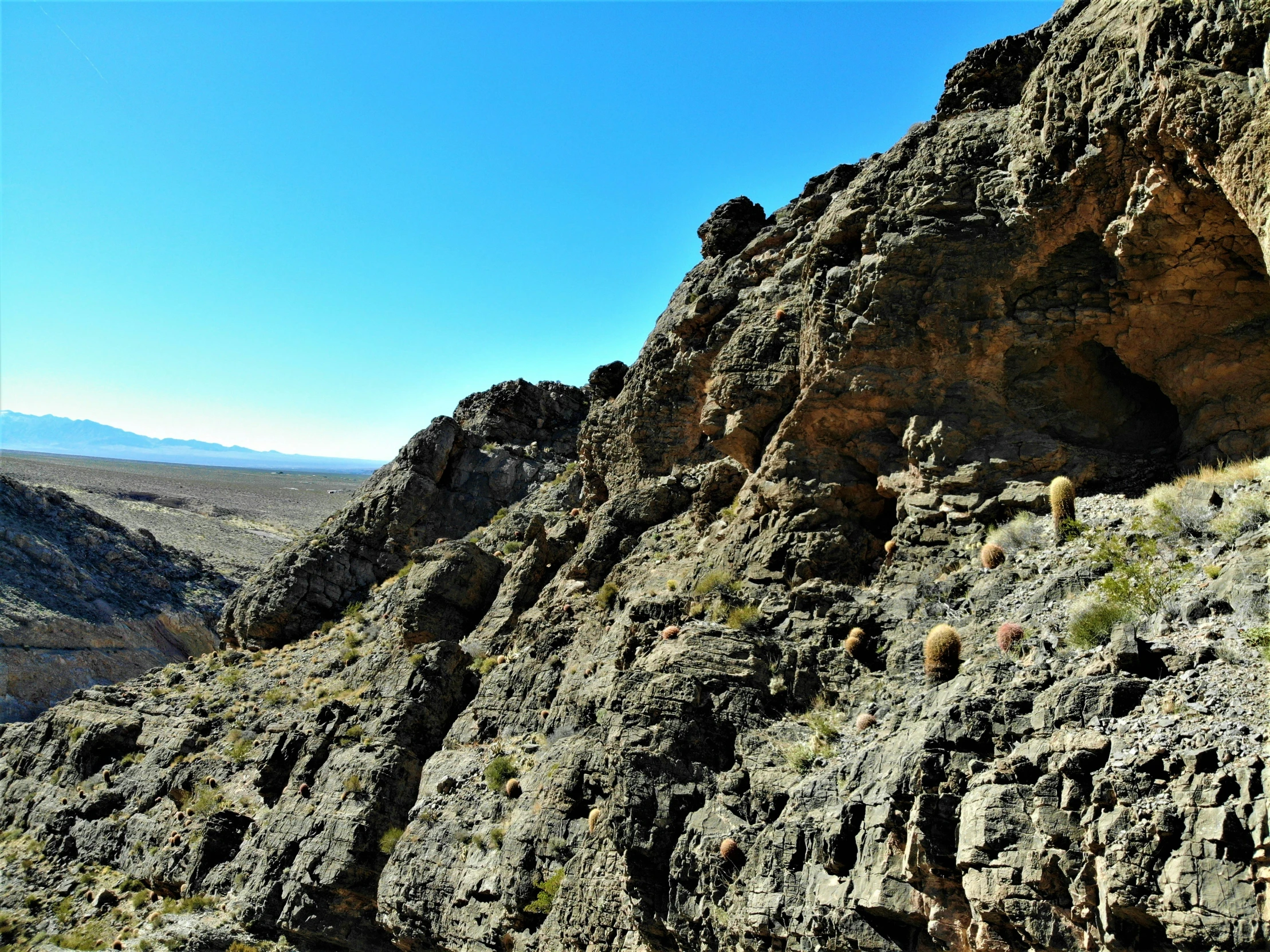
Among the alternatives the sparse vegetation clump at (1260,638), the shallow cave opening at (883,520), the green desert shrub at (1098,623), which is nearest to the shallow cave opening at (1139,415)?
the shallow cave opening at (883,520)

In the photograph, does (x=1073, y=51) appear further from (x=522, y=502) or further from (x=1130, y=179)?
(x=522, y=502)

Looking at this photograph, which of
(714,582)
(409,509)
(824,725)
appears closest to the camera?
(824,725)

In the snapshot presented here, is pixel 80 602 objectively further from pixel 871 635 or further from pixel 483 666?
pixel 871 635

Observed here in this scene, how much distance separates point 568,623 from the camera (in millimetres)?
21609

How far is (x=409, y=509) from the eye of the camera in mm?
37125

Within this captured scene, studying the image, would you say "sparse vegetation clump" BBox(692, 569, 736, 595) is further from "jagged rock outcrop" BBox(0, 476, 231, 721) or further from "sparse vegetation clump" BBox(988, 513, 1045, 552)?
"jagged rock outcrop" BBox(0, 476, 231, 721)

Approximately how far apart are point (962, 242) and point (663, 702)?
36.5 ft

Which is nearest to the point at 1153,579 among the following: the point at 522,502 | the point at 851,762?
the point at 851,762

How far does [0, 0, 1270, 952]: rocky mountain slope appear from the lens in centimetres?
881

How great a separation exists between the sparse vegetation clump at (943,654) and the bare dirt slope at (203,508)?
208 feet

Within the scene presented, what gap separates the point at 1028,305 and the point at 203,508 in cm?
12427

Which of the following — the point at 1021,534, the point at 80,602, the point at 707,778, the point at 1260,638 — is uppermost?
the point at 1021,534

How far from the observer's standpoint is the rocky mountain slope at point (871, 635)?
8.81 m

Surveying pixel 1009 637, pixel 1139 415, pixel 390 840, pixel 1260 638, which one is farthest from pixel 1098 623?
pixel 390 840
